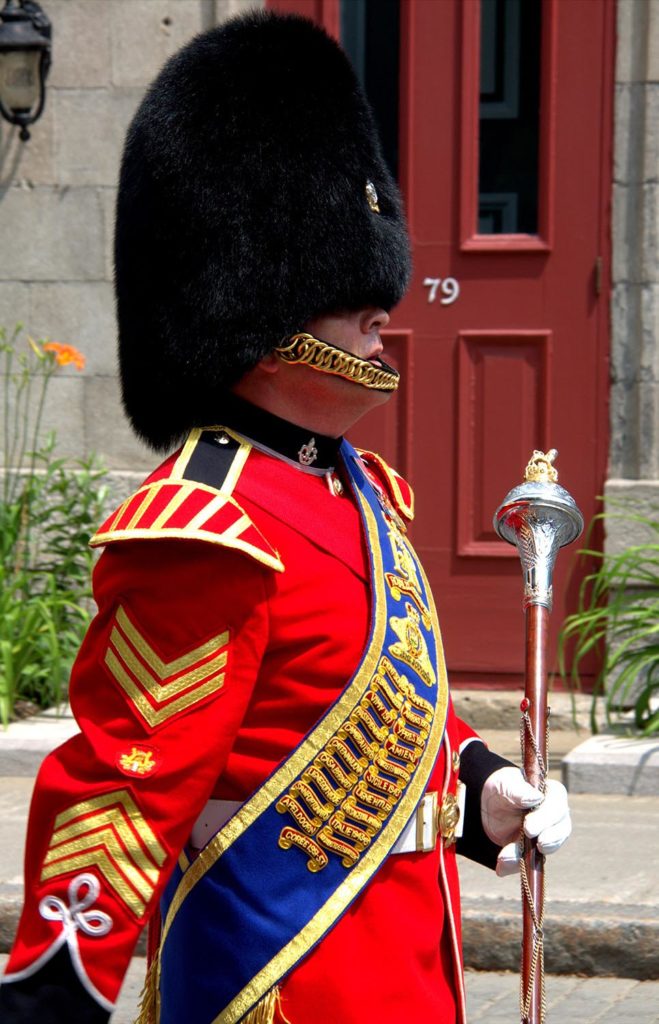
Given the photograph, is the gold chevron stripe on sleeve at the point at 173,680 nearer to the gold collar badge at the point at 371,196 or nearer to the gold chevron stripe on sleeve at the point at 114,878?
the gold chevron stripe on sleeve at the point at 114,878

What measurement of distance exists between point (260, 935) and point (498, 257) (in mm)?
4961

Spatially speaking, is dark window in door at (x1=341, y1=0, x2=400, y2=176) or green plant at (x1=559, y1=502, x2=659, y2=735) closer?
green plant at (x1=559, y1=502, x2=659, y2=735)

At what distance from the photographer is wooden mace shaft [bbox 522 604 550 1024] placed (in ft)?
7.64

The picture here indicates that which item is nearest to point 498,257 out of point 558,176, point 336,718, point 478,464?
point 558,176

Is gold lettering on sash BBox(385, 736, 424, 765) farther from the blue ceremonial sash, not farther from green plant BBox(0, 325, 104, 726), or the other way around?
green plant BBox(0, 325, 104, 726)

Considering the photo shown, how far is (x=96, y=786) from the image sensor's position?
2012 millimetres

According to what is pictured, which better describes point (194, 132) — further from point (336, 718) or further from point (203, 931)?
point (203, 931)

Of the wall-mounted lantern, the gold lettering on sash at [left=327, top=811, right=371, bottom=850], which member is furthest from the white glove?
the wall-mounted lantern

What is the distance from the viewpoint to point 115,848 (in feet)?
6.53

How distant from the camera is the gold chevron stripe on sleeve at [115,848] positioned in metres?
1.99

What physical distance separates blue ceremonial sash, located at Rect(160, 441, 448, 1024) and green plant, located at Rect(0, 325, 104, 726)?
4.24m

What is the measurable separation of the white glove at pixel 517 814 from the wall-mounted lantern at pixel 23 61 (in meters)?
5.18

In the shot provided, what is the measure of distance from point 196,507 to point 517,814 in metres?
0.66

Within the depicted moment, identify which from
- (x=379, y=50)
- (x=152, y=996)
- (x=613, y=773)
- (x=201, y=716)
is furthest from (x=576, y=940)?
(x=379, y=50)
